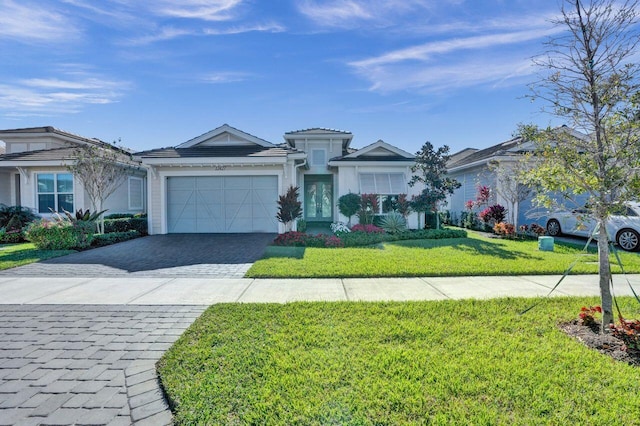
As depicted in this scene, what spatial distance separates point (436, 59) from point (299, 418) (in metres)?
13.4

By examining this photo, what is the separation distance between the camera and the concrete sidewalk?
552 centimetres

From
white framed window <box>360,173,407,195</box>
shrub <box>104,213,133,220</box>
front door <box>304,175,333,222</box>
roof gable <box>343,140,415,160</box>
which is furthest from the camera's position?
front door <box>304,175,333,222</box>

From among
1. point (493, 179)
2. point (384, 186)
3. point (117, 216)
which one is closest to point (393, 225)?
point (384, 186)

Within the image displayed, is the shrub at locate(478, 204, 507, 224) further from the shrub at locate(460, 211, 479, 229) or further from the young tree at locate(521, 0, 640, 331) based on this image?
the young tree at locate(521, 0, 640, 331)

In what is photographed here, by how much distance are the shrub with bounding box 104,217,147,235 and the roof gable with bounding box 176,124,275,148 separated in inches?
167

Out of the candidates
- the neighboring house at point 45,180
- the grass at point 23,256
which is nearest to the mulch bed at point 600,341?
the grass at point 23,256

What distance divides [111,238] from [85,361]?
438 inches

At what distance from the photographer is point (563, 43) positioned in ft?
14.1

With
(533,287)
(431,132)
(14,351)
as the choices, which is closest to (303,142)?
(431,132)

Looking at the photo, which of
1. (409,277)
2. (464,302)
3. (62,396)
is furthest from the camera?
(409,277)

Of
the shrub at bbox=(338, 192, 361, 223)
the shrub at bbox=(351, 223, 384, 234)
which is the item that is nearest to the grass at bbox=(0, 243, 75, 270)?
the shrub at bbox=(351, 223, 384, 234)

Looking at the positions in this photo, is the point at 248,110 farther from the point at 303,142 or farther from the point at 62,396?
the point at 62,396

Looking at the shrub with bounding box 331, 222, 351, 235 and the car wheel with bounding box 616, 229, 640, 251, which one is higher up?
the shrub with bounding box 331, 222, 351, 235

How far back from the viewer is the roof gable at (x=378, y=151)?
1669cm
